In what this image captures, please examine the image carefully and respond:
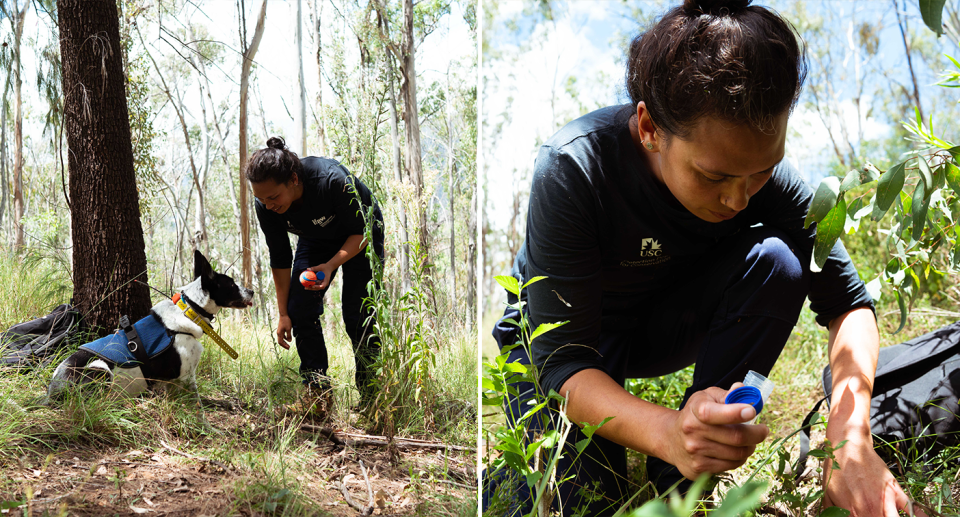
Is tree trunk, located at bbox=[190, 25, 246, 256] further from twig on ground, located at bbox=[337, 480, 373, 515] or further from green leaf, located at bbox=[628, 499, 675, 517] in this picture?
green leaf, located at bbox=[628, 499, 675, 517]

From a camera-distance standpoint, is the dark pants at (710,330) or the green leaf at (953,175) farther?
the dark pants at (710,330)

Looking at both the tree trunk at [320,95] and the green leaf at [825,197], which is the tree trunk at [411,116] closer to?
the tree trunk at [320,95]

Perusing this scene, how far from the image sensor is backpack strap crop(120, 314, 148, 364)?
1.37 meters

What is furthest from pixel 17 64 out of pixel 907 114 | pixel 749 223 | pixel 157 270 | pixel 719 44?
pixel 907 114

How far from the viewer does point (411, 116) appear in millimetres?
1739

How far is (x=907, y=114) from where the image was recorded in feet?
37.5

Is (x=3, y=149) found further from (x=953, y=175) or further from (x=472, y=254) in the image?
(x=953, y=175)

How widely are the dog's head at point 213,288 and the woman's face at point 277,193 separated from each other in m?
0.21

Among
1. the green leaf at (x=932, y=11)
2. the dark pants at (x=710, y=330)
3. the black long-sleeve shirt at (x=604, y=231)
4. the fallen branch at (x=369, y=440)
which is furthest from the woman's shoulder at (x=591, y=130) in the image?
the fallen branch at (x=369, y=440)

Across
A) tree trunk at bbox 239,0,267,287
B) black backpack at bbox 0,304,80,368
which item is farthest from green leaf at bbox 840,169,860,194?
black backpack at bbox 0,304,80,368

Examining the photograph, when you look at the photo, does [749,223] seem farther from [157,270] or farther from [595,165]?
[157,270]

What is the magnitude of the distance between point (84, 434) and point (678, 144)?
1303 millimetres

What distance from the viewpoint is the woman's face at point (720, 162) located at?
107cm

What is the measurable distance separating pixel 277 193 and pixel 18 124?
1.96 feet
